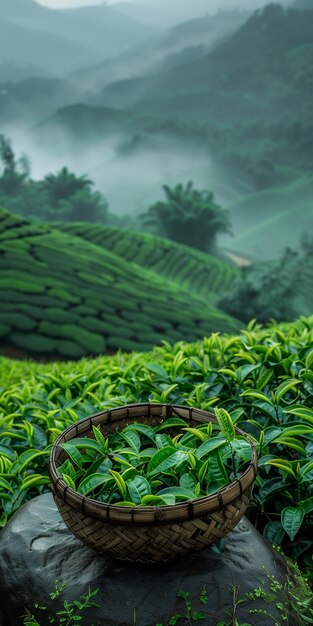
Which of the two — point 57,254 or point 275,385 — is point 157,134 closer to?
point 57,254

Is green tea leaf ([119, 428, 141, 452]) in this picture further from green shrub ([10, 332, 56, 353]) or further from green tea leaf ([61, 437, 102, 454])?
green shrub ([10, 332, 56, 353])

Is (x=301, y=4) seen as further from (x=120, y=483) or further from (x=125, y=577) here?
(x=125, y=577)

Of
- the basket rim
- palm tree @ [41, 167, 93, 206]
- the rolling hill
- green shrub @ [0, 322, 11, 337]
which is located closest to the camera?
the basket rim

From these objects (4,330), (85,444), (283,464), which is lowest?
(4,330)

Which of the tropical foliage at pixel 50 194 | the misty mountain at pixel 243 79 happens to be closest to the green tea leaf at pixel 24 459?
the tropical foliage at pixel 50 194

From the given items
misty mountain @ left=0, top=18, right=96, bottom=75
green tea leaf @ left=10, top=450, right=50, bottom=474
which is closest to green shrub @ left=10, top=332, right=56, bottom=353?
green tea leaf @ left=10, top=450, right=50, bottom=474

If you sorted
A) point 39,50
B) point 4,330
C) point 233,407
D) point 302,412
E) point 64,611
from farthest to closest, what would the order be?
1. point 39,50
2. point 4,330
3. point 233,407
4. point 302,412
5. point 64,611

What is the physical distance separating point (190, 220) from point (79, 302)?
646 cm

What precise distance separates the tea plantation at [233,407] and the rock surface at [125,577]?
20cm

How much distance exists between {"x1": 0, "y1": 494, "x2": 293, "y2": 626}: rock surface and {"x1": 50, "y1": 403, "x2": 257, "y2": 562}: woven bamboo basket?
0.07m

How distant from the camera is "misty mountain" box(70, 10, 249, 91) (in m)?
17.9

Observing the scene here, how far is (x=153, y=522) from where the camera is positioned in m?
1.33

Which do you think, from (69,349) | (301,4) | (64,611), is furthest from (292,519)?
(301,4)

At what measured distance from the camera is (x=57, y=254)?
8.76 meters
